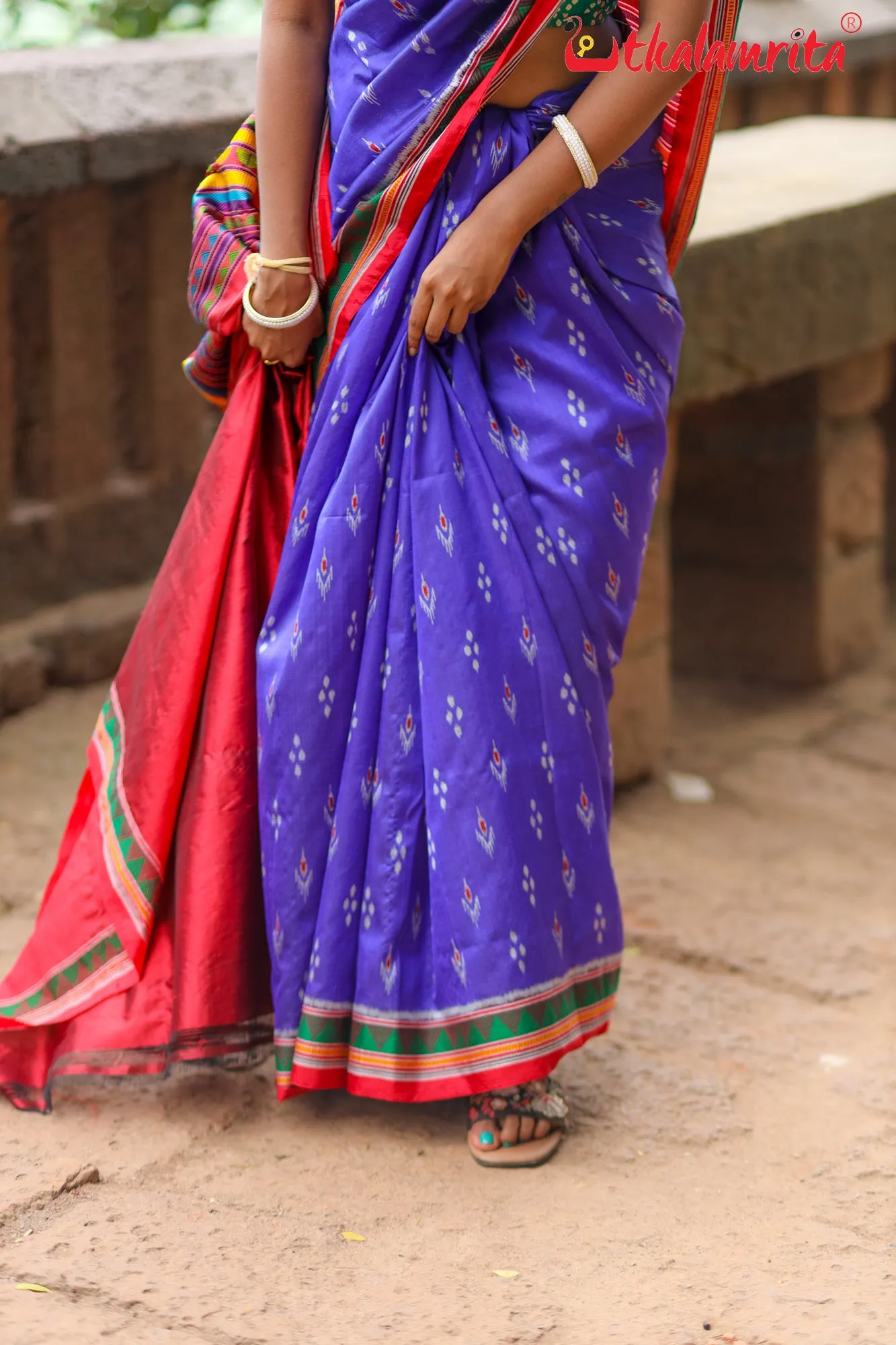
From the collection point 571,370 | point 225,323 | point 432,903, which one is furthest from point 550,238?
point 432,903

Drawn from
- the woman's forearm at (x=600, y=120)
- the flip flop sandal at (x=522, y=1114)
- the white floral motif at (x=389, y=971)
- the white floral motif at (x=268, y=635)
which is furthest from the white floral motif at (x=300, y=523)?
the flip flop sandal at (x=522, y=1114)

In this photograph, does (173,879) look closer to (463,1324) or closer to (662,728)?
(463,1324)

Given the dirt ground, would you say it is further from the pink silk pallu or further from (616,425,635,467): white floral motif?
(616,425,635,467): white floral motif

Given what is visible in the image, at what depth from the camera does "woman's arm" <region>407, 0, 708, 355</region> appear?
6.37 ft

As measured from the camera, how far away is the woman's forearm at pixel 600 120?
1942 mm

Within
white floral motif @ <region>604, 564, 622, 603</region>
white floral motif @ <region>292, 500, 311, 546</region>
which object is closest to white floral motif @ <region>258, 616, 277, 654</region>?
white floral motif @ <region>292, 500, 311, 546</region>

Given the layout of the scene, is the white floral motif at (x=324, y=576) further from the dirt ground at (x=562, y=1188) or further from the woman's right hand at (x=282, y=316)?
the dirt ground at (x=562, y=1188)

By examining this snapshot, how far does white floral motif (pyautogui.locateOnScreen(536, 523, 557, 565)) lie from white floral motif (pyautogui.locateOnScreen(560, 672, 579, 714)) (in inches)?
5.8

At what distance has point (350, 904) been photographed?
6.61 ft

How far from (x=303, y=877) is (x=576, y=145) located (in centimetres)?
98

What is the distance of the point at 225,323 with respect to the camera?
6.93ft

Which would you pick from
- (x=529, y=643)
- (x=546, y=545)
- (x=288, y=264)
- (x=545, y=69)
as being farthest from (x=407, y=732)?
(x=545, y=69)

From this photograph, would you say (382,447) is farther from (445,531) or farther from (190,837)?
(190,837)

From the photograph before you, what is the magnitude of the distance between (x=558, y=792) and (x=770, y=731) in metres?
2.08
